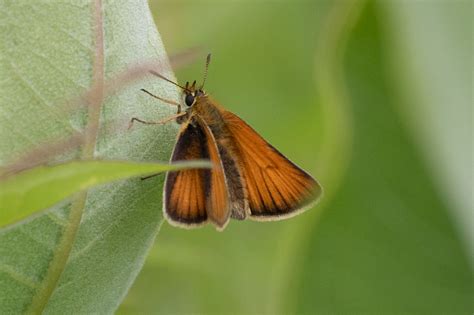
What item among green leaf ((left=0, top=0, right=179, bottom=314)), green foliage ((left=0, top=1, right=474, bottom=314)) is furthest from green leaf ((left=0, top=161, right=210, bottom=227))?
green foliage ((left=0, top=1, right=474, bottom=314))

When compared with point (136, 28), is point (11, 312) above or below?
below

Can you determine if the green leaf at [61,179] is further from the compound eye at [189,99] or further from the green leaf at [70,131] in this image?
the compound eye at [189,99]

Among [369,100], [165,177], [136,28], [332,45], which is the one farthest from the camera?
[369,100]

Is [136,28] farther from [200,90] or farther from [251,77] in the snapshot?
[251,77]

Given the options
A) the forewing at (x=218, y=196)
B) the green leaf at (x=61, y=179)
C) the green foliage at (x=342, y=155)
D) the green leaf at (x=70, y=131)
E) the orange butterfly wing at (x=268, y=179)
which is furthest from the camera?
the green foliage at (x=342, y=155)

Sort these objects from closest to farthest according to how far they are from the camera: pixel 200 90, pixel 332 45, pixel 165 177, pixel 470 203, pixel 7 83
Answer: pixel 7 83, pixel 165 177, pixel 200 90, pixel 470 203, pixel 332 45

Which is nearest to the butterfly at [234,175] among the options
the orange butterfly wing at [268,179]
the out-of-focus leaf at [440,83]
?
the orange butterfly wing at [268,179]

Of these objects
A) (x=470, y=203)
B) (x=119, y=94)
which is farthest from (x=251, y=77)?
(x=119, y=94)
